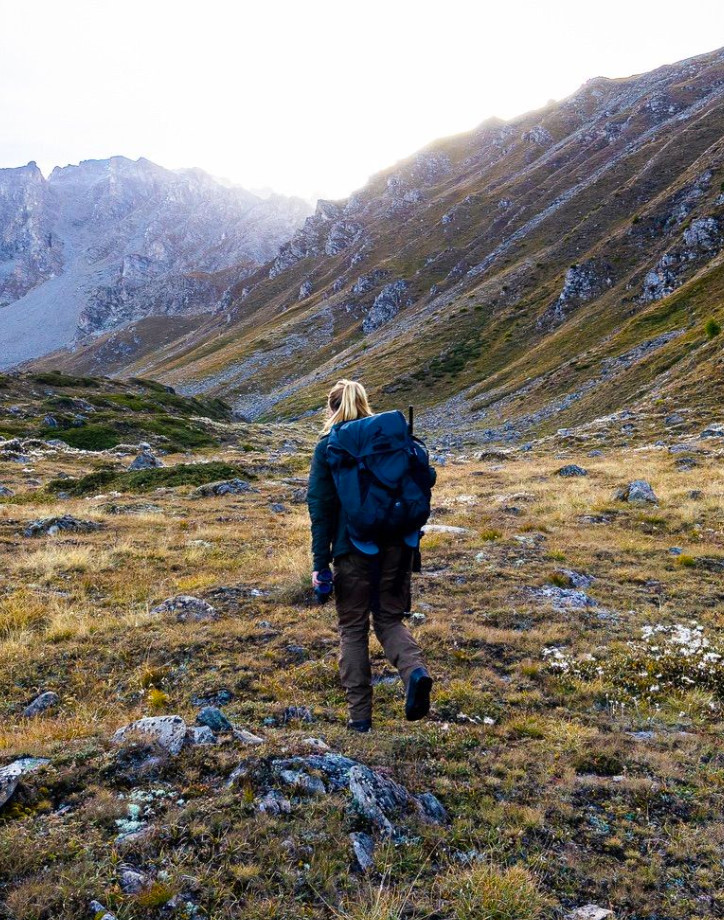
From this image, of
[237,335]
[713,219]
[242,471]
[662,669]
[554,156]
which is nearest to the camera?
[662,669]

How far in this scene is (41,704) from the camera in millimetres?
5949

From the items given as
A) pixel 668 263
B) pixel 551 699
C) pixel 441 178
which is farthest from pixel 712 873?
pixel 441 178

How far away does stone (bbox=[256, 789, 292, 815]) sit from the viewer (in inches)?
157

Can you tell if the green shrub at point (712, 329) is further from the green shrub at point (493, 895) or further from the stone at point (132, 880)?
the stone at point (132, 880)

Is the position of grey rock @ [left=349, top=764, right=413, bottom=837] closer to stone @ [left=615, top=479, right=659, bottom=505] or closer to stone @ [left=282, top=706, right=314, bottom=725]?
stone @ [left=282, top=706, right=314, bottom=725]

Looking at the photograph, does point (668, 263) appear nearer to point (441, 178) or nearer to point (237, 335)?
point (237, 335)

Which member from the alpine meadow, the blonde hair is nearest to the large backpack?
the alpine meadow

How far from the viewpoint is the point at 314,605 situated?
9320 millimetres

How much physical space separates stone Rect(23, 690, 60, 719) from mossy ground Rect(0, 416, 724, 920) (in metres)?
0.14

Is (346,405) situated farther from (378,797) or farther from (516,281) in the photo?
(516,281)

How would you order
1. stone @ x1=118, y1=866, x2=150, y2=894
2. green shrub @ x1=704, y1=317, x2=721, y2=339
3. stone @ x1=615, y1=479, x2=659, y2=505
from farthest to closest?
green shrub @ x1=704, y1=317, x2=721, y2=339 → stone @ x1=615, y1=479, x2=659, y2=505 → stone @ x1=118, y1=866, x2=150, y2=894

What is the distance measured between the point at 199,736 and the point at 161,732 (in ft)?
1.12

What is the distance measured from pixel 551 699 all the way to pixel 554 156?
5655 inches

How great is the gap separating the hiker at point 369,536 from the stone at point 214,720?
1.23m
